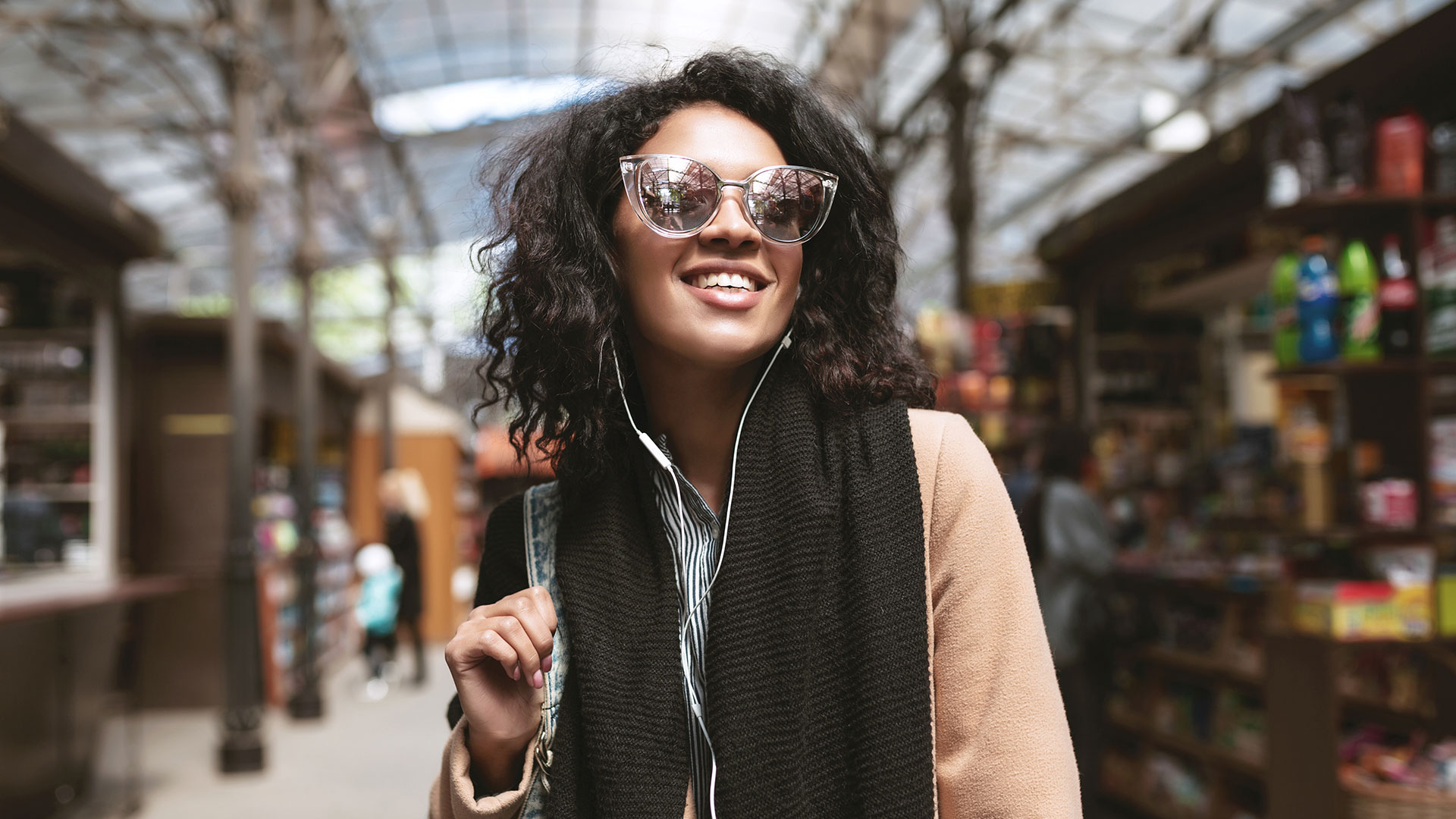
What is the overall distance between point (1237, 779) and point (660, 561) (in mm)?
4584

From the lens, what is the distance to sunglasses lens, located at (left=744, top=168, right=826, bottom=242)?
3.86 ft

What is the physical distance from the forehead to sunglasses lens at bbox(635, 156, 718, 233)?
2 centimetres

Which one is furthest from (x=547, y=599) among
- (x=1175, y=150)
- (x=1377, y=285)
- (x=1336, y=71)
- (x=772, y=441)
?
(x=1175, y=150)

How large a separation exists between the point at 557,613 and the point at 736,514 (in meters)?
0.22

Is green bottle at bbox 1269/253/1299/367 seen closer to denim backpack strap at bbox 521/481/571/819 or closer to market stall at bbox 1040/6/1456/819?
market stall at bbox 1040/6/1456/819

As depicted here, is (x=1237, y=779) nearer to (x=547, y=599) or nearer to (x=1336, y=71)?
(x=1336, y=71)

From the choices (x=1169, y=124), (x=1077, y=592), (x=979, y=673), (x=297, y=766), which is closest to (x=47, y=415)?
(x=297, y=766)

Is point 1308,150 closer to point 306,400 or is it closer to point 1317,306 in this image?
point 1317,306

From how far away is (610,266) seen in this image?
4.18 feet

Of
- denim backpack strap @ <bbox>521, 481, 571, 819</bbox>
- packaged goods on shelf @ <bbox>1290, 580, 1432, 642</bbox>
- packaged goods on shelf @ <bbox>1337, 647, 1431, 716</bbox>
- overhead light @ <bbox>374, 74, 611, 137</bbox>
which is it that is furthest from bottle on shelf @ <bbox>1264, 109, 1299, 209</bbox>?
overhead light @ <bbox>374, 74, 611, 137</bbox>

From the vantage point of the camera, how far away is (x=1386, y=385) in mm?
3578

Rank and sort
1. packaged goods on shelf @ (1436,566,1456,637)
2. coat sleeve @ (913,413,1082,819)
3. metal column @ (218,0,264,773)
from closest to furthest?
coat sleeve @ (913,413,1082,819) → packaged goods on shelf @ (1436,566,1456,637) → metal column @ (218,0,264,773)

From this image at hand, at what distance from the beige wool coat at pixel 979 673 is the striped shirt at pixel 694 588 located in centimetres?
4

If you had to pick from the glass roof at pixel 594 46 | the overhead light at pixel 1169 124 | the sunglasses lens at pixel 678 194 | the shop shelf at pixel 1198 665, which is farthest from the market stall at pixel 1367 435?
the overhead light at pixel 1169 124
